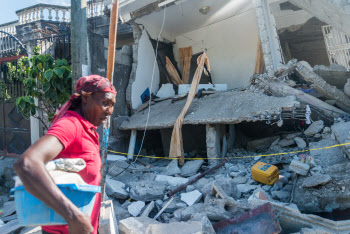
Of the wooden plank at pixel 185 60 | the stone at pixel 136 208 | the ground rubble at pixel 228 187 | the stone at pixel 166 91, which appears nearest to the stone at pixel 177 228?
the ground rubble at pixel 228 187

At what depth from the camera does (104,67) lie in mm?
7250

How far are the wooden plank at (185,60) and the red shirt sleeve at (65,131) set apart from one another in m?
8.90

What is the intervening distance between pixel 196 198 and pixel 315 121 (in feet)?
11.2

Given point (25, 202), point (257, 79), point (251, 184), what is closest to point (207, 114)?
point (257, 79)

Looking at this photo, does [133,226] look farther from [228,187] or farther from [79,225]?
[79,225]

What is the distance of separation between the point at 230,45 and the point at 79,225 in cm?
977

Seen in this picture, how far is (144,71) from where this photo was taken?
8797 millimetres

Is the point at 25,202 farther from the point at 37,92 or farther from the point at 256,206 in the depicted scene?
the point at 37,92

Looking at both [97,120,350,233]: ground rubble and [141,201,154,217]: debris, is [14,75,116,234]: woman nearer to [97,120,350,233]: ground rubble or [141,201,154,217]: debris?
[97,120,350,233]: ground rubble

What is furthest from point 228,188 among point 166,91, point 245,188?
point 166,91

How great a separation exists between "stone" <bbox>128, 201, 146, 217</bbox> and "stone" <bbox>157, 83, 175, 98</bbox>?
5.06m

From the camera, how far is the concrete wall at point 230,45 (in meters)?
9.72

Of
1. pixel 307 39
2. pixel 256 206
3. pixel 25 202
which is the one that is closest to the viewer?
pixel 25 202

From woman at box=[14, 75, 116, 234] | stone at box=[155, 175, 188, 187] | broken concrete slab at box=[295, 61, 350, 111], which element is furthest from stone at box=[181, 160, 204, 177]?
woman at box=[14, 75, 116, 234]
